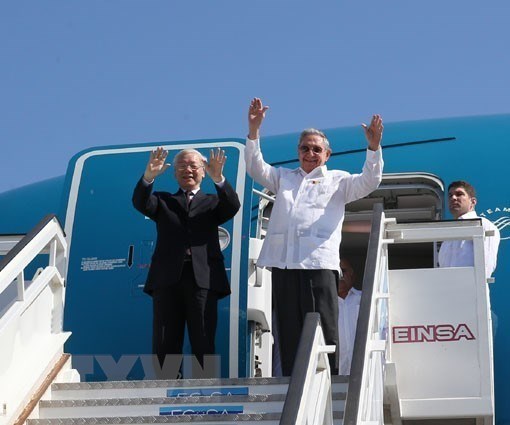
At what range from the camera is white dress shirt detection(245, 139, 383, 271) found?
6758 mm

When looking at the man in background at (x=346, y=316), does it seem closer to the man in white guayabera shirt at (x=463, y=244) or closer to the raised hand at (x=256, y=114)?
the man in white guayabera shirt at (x=463, y=244)

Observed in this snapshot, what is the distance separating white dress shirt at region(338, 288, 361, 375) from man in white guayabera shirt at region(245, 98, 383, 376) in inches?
56.6

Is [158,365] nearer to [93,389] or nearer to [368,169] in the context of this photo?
[93,389]

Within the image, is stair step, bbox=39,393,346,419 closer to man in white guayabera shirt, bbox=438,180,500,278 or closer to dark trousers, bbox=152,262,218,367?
dark trousers, bbox=152,262,218,367

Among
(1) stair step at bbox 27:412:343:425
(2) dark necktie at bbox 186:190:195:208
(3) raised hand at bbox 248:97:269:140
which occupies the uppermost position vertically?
(3) raised hand at bbox 248:97:269:140

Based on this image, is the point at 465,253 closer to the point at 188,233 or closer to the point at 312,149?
the point at 312,149

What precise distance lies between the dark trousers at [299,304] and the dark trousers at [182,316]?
50 centimetres

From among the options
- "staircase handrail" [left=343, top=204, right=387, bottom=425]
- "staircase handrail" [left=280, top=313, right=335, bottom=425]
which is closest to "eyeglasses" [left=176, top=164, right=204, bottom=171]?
"staircase handrail" [left=343, top=204, right=387, bottom=425]

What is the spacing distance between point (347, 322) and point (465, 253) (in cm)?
150

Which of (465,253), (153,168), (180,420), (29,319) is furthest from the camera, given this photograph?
(465,253)

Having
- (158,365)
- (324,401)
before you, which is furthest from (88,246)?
(324,401)

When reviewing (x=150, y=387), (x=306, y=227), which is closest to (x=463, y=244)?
(x=306, y=227)

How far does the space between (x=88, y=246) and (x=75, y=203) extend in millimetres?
408

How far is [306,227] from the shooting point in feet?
22.5
